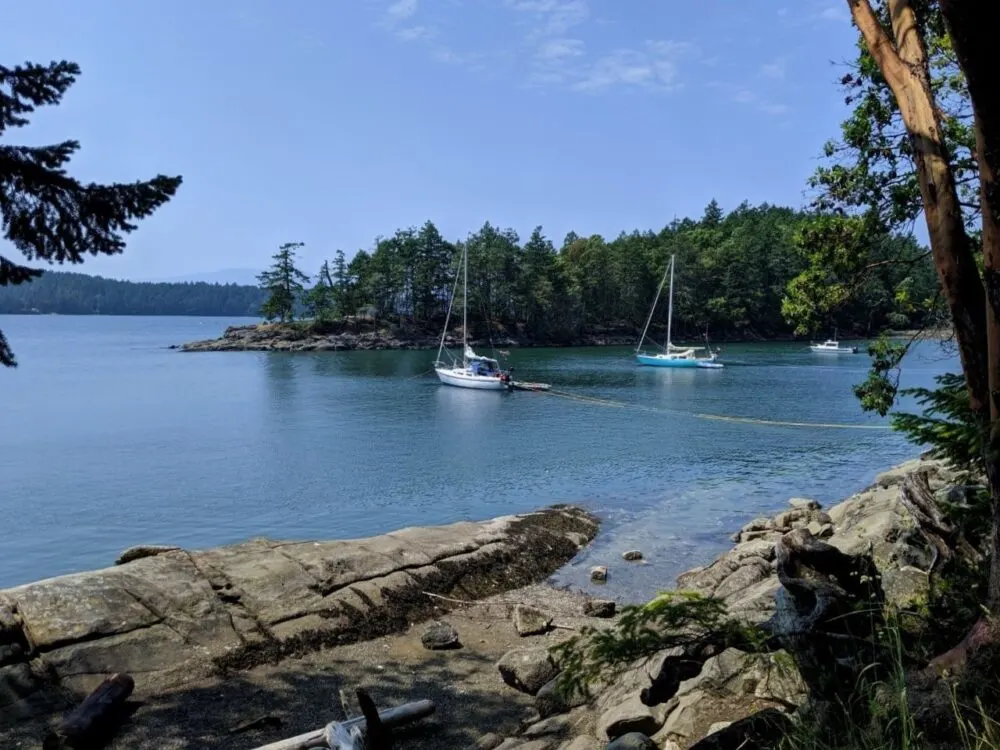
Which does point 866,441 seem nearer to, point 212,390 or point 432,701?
point 432,701

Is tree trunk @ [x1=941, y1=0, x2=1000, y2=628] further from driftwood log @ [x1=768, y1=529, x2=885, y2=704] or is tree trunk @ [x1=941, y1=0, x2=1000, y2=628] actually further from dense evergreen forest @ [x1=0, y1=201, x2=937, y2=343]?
dense evergreen forest @ [x1=0, y1=201, x2=937, y2=343]

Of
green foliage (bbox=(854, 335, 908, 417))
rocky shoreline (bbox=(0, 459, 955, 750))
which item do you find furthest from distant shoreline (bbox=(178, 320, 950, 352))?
green foliage (bbox=(854, 335, 908, 417))

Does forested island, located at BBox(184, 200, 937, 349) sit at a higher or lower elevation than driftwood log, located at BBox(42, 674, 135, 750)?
higher

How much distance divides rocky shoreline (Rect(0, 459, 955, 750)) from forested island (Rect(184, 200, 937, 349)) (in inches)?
3474

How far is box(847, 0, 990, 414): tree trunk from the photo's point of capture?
468cm

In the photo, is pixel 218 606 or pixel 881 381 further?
pixel 881 381

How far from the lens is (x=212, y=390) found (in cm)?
5775

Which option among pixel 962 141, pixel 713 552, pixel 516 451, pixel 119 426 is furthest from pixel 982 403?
pixel 119 426

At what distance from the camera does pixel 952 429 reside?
509cm

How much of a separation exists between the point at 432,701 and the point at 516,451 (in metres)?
23.9

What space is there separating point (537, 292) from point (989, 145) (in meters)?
104

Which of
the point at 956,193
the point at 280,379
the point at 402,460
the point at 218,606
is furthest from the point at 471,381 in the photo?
the point at 956,193

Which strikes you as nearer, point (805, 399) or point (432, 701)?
point (432, 701)

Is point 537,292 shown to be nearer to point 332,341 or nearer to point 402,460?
point 332,341
